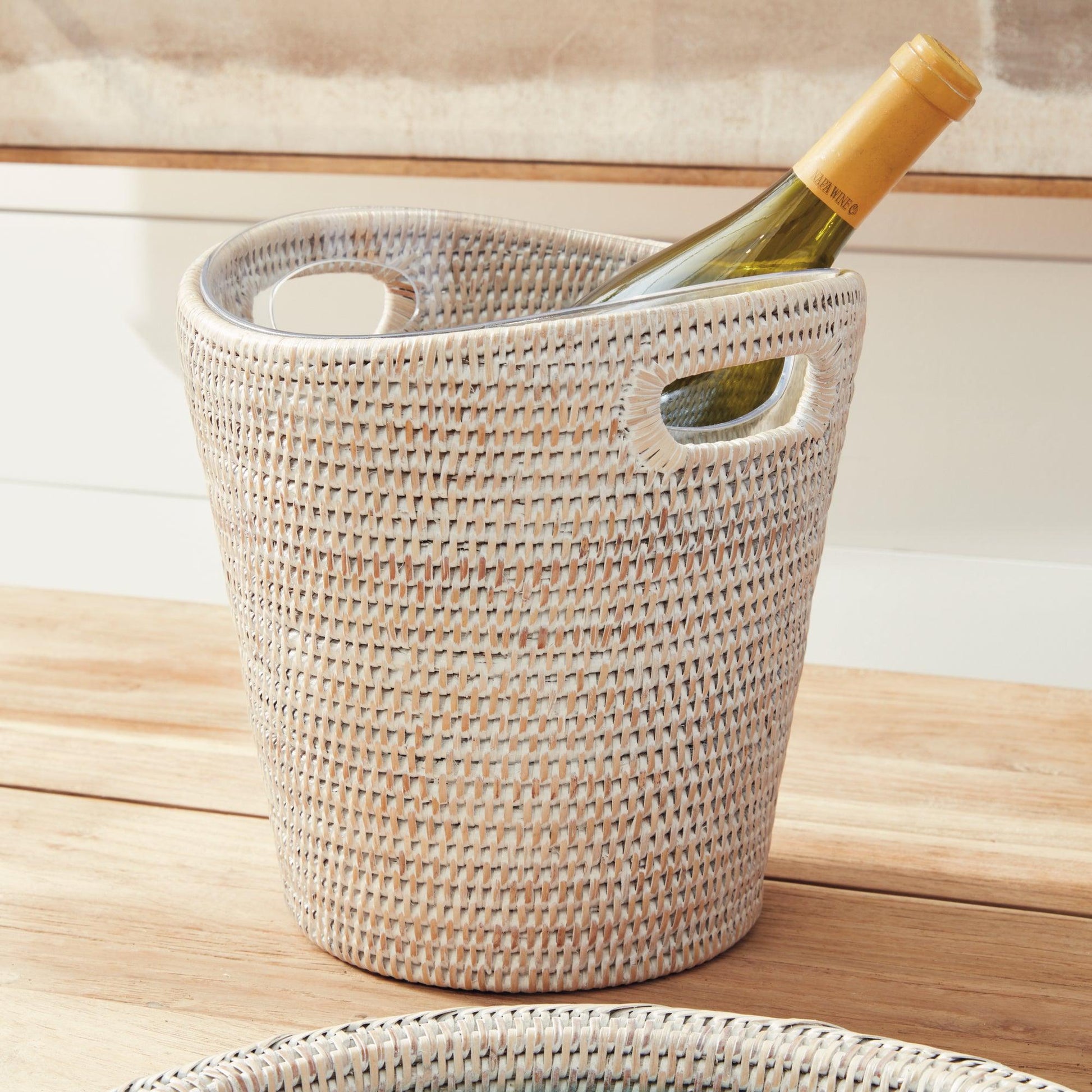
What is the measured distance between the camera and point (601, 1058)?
0.37 m

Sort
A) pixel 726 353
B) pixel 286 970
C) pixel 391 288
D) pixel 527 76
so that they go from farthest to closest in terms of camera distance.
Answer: pixel 527 76 < pixel 391 288 < pixel 286 970 < pixel 726 353

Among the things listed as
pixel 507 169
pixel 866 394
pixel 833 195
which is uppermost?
pixel 507 169

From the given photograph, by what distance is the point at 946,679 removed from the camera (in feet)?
3.11

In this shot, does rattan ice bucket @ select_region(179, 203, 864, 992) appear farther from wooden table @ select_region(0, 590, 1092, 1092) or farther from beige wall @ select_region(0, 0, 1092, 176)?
beige wall @ select_region(0, 0, 1092, 176)

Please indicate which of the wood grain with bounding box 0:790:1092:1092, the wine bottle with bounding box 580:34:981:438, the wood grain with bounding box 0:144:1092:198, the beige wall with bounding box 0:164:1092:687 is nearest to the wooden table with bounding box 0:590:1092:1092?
the wood grain with bounding box 0:790:1092:1092

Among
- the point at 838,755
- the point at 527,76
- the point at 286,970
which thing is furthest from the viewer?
the point at 527,76

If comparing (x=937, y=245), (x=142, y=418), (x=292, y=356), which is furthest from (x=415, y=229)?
(x=142, y=418)

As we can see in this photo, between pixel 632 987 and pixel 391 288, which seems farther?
pixel 391 288

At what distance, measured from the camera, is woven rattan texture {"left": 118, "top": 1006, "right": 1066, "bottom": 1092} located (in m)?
0.36

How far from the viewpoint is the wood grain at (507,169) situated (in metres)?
0.95

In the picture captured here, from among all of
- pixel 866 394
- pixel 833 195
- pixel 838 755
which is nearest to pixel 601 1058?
pixel 833 195

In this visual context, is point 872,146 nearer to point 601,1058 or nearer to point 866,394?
point 601,1058

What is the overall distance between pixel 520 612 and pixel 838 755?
0.40 metres

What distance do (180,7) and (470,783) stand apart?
2.61 feet
